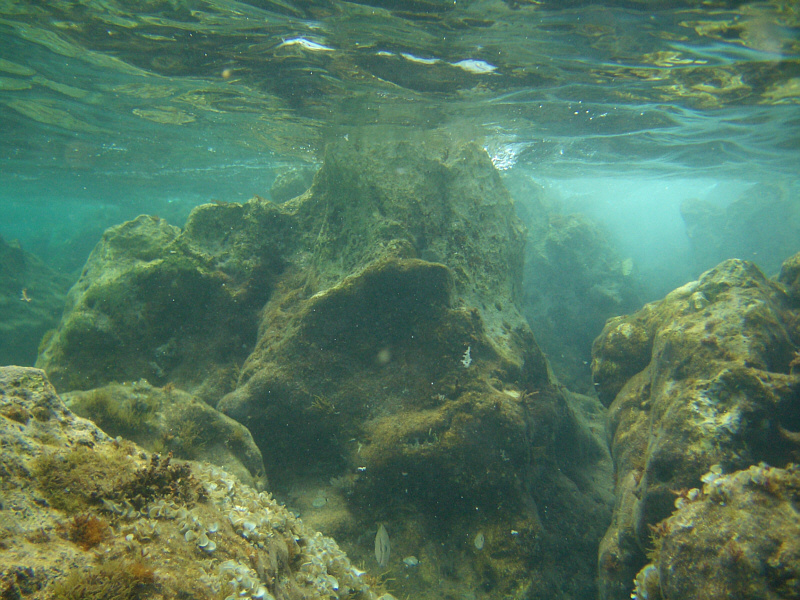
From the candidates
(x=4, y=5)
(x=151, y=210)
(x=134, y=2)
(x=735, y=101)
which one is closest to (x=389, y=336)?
(x=134, y=2)

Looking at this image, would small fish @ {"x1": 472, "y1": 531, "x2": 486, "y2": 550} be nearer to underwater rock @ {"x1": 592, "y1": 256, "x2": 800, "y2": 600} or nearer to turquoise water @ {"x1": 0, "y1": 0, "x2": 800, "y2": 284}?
underwater rock @ {"x1": 592, "y1": 256, "x2": 800, "y2": 600}

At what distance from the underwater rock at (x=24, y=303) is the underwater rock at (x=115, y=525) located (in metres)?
15.4

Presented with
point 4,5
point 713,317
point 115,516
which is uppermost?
point 4,5

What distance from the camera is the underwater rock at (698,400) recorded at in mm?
4762

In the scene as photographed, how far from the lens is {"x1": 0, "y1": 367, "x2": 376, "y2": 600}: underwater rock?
203 cm

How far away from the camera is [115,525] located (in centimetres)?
252

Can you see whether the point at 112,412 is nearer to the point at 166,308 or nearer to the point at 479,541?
the point at 166,308

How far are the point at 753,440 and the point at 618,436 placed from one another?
2.62 m

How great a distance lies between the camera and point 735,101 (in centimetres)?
1281

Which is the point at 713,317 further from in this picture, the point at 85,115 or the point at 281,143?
the point at 85,115

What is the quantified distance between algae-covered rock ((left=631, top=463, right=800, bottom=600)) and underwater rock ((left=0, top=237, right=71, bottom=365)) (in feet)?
62.8

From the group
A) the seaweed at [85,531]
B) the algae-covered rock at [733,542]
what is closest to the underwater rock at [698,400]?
the algae-covered rock at [733,542]

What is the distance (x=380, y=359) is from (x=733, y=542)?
17.5 ft

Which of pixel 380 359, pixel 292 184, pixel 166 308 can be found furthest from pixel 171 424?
pixel 292 184
